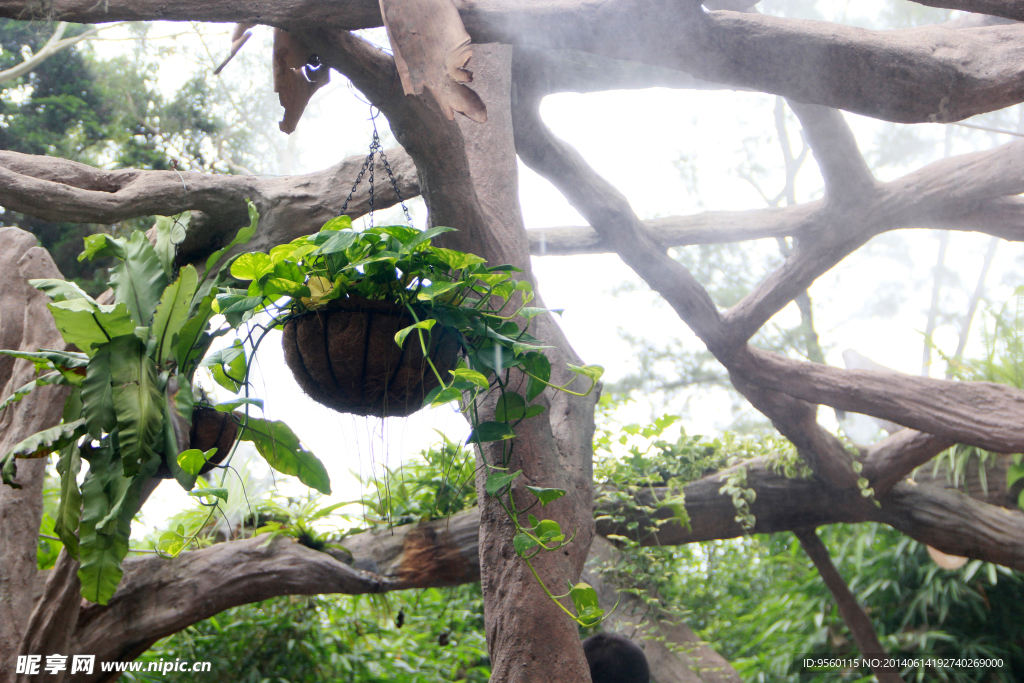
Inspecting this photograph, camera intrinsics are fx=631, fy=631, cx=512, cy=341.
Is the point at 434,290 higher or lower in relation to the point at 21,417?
higher

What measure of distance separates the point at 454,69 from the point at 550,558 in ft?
3.13

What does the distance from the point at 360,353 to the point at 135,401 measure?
17.3 inches

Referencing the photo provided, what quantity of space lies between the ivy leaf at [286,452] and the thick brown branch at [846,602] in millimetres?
2754

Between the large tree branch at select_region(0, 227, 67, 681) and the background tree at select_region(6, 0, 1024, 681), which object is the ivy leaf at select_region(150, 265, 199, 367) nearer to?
the background tree at select_region(6, 0, 1024, 681)

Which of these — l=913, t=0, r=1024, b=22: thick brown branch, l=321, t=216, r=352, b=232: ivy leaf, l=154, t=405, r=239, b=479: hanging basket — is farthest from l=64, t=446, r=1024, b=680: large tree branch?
l=913, t=0, r=1024, b=22: thick brown branch

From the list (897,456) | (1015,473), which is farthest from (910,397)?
(1015,473)

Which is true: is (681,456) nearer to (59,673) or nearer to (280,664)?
(280,664)

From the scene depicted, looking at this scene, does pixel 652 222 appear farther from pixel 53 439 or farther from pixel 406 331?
pixel 53 439

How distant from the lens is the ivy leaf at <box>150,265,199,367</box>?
1.24 m

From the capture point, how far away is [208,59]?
14.2ft

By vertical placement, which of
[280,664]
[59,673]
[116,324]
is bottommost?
[280,664]

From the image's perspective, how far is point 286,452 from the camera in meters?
1.15

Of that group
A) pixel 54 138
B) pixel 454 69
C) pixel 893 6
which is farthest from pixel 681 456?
pixel 54 138

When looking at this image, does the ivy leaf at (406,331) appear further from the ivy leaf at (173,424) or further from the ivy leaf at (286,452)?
the ivy leaf at (173,424)
